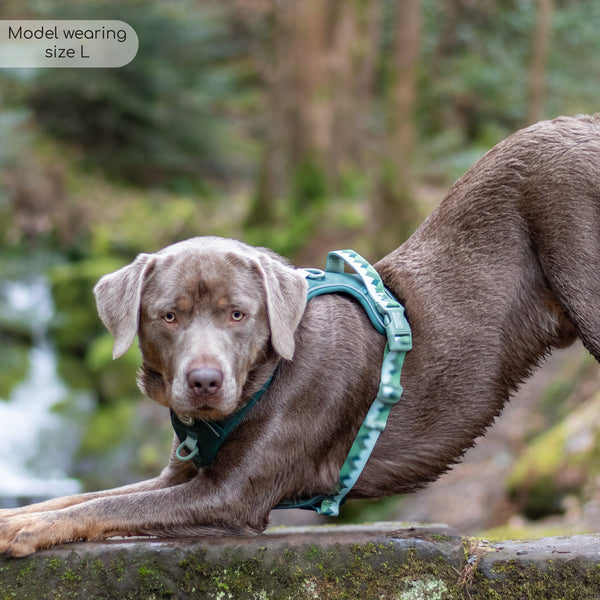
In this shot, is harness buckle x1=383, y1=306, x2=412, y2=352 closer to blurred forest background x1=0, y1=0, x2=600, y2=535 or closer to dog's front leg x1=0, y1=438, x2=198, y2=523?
dog's front leg x1=0, y1=438, x2=198, y2=523

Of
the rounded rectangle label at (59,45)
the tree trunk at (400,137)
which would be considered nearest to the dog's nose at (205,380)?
the tree trunk at (400,137)

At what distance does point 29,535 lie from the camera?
3.96 m

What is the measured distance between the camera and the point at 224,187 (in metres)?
25.4

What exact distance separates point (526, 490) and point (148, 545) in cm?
565

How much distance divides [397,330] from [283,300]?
66cm

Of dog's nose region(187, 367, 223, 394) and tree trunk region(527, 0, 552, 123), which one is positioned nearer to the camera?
dog's nose region(187, 367, 223, 394)

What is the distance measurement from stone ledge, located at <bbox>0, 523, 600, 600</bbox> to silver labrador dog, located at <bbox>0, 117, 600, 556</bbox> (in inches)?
4.3

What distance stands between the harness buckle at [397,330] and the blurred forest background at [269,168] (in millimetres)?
3979

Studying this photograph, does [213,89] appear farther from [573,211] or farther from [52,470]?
[573,211]

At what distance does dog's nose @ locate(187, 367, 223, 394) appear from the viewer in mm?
3730

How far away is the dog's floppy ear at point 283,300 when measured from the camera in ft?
13.1

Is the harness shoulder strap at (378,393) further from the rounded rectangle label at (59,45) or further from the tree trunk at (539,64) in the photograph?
the tree trunk at (539,64)

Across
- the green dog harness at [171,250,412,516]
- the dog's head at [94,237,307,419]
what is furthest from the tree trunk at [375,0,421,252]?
the dog's head at [94,237,307,419]

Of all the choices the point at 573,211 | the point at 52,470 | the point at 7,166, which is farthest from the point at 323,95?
the point at 573,211
